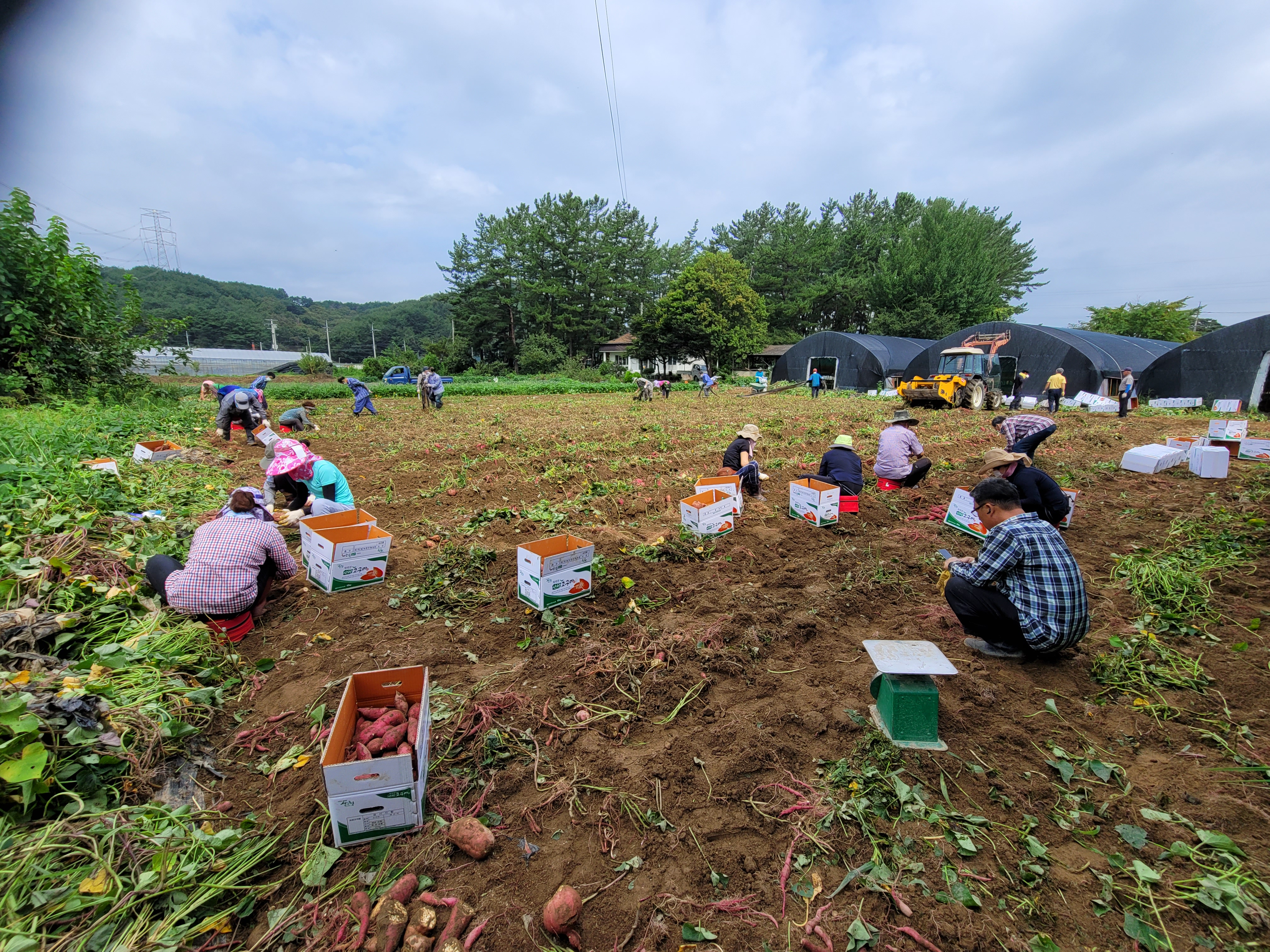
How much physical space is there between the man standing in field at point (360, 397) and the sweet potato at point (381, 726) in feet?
53.0

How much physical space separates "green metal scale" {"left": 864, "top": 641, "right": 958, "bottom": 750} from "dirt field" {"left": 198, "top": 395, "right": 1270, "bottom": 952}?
0.37 feet

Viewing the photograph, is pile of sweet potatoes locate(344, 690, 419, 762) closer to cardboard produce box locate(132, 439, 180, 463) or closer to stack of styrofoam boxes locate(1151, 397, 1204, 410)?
cardboard produce box locate(132, 439, 180, 463)

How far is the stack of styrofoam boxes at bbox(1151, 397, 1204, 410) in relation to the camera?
17000 mm

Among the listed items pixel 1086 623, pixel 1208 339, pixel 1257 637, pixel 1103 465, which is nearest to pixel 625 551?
pixel 1086 623

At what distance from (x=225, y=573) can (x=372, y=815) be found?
104 inches

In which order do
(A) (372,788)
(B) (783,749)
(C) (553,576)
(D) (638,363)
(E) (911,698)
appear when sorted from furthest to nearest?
(D) (638,363) < (C) (553,576) < (B) (783,749) < (E) (911,698) < (A) (372,788)

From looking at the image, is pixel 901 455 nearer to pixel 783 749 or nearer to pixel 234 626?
pixel 783 749

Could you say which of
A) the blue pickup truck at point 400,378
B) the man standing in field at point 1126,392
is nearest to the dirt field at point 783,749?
the man standing in field at point 1126,392

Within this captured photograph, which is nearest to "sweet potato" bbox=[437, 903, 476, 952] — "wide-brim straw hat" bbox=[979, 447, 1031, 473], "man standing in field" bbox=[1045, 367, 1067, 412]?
"wide-brim straw hat" bbox=[979, 447, 1031, 473]

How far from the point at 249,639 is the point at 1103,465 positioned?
11845mm

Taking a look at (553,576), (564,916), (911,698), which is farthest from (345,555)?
(911,698)

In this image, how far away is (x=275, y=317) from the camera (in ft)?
275

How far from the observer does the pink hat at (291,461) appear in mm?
5895

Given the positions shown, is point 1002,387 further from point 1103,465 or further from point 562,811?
point 562,811
